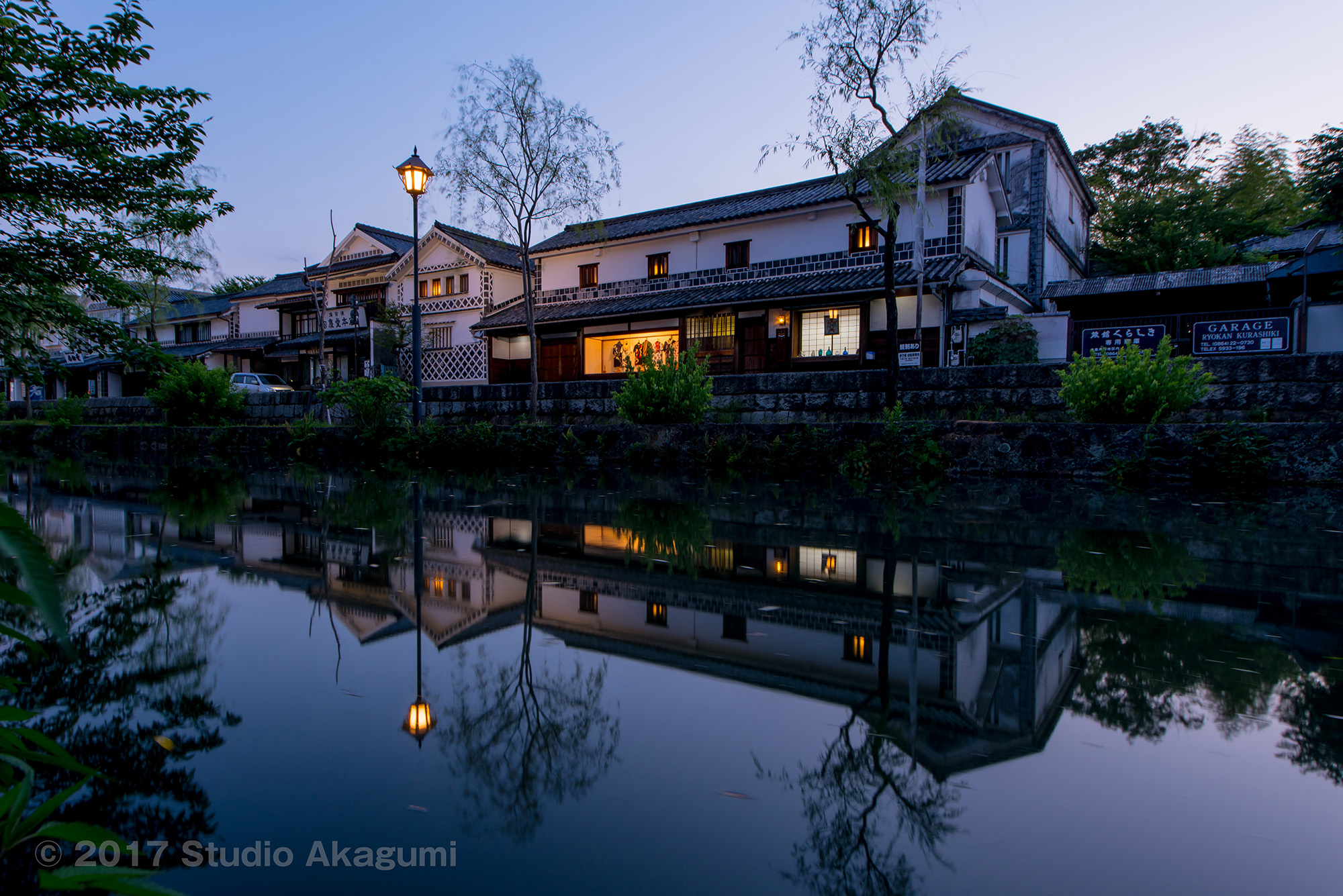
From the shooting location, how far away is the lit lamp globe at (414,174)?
1409cm

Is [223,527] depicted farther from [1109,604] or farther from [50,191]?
[1109,604]

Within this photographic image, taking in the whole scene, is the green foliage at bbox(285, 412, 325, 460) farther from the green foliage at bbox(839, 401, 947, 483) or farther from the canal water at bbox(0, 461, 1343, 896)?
the canal water at bbox(0, 461, 1343, 896)

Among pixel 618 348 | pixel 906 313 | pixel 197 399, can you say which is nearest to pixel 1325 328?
pixel 906 313

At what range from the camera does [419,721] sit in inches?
92.6

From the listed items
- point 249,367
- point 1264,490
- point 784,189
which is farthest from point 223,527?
point 249,367

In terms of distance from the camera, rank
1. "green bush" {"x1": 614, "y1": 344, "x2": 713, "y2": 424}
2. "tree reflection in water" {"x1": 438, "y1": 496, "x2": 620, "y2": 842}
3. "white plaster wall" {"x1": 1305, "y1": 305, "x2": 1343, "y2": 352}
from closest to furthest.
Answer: "tree reflection in water" {"x1": 438, "y1": 496, "x2": 620, "y2": 842} → "green bush" {"x1": 614, "y1": 344, "x2": 713, "y2": 424} → "white plaster wall" {"x1": 1305, "y1": 305, "x2": 1343, "y2": 352}

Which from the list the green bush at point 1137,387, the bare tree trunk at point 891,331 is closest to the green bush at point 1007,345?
the bare tree trunk at point 891,331

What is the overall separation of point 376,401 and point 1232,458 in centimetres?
1518

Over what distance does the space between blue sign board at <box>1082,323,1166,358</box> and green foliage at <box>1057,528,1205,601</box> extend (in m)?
10.7

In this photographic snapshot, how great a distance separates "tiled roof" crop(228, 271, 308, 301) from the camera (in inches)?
1489

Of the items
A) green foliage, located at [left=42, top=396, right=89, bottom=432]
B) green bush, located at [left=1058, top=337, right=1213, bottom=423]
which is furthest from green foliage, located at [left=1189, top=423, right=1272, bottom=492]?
green foliage, located at [left=42, top=396, right=89, bottom=432]

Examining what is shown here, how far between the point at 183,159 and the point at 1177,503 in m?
10.2

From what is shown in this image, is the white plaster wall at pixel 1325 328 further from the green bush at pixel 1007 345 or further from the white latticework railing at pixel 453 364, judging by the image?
the white latticework railing at pixel 453 364

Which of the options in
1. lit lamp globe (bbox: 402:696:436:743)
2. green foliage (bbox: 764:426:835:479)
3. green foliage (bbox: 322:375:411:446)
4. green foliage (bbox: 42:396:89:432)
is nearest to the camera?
lit lamp globe (bbox: 402:696:436:743)
